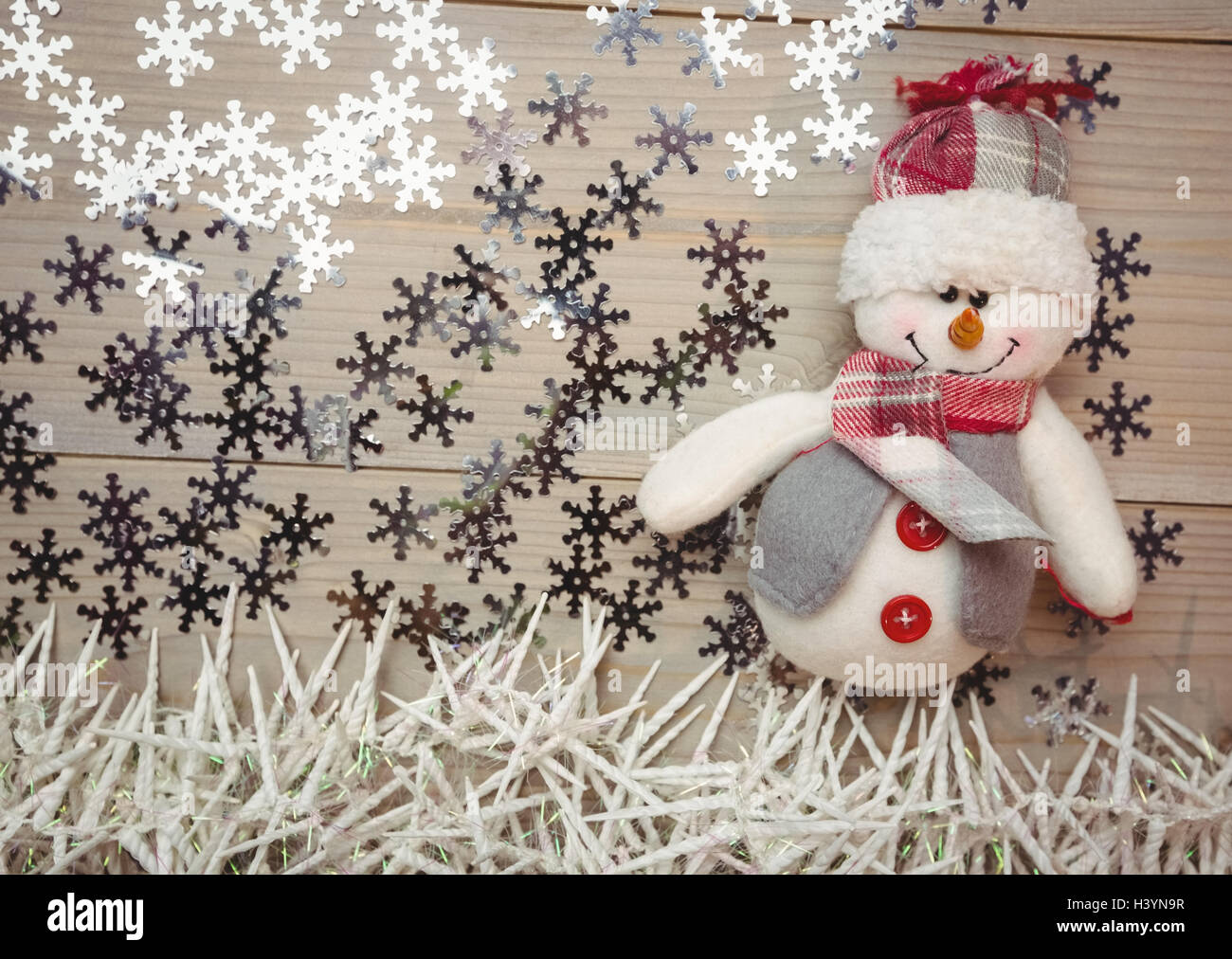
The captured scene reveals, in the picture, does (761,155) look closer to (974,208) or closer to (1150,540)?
(974,208)

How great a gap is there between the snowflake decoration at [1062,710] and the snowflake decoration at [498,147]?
3.25 ft

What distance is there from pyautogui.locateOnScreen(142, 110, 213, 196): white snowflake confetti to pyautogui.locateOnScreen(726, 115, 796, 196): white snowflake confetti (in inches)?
26.3

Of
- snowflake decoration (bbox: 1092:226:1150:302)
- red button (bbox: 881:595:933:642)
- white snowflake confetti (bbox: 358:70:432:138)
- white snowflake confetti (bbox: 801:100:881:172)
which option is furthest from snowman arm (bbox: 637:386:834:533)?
white snowflake confetti (bbox: 358:70:432:138)

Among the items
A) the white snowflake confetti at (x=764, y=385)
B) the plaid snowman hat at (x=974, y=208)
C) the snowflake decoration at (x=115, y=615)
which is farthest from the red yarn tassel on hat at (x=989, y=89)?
the snowflake decoration at (x=115, y=615)

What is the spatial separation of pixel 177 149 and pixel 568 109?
498 mm

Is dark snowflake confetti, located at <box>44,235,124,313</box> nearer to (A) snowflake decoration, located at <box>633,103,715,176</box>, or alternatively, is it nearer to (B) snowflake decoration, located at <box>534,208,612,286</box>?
(B) snowflake decoration, located at <box>534,208,612,286</box>

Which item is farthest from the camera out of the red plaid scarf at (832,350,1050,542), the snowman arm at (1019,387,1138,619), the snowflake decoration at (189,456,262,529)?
the snowflake decoration at (189,456,262,529)

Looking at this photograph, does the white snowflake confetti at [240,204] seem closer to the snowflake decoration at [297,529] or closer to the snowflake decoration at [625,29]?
the snowflake decoration at [297,529]

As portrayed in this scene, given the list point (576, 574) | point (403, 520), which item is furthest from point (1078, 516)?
point (403, 520)

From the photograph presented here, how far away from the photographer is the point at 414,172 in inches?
44.3

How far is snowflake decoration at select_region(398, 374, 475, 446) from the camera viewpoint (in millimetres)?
1151

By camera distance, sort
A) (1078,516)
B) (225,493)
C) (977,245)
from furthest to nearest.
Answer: (225,493), (1078,516), (977,245)

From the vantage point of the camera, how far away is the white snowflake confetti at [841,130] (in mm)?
1125

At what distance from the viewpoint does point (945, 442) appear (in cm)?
99
